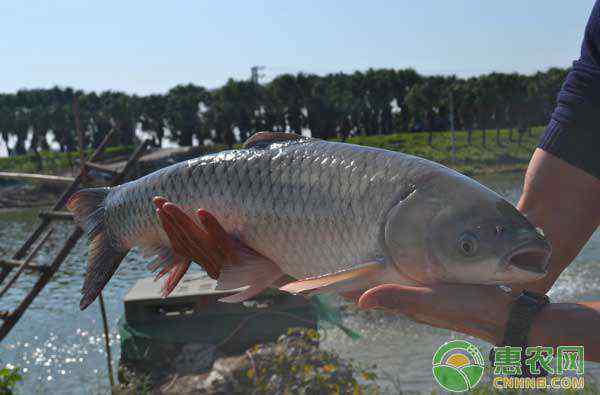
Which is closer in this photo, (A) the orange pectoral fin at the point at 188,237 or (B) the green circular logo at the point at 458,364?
(A) the orange pectoral fin at the point at 188,237

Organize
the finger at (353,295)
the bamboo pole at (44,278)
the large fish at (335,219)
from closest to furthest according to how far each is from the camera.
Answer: the large fish at (335,219) < the finger at (353,295) < the bamboo pole at (44,278)

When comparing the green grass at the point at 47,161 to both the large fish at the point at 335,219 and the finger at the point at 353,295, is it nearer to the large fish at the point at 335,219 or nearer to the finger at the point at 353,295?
the large fish at the point at 335,219

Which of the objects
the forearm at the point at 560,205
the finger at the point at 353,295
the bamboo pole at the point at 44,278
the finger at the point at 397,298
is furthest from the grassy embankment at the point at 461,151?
the finger at the point at 397,298

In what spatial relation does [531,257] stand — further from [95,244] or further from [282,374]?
[282,374]

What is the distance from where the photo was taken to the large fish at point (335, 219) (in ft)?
6.31

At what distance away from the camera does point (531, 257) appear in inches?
73.3

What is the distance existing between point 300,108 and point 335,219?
5748 centimetres

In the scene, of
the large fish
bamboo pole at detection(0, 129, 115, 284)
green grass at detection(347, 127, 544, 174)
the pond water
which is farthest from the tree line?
the large fish

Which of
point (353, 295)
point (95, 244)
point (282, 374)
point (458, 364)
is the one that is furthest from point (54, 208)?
point (353, 295)

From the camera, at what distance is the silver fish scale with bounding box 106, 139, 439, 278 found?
2.16 metres

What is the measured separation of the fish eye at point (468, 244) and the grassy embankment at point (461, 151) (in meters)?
41.9

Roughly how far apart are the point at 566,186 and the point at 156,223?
1629mm

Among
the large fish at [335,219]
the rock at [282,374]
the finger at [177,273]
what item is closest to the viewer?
the large fish at [335,219]

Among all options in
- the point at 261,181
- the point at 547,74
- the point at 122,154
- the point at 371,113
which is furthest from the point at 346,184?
the point at 371,113
